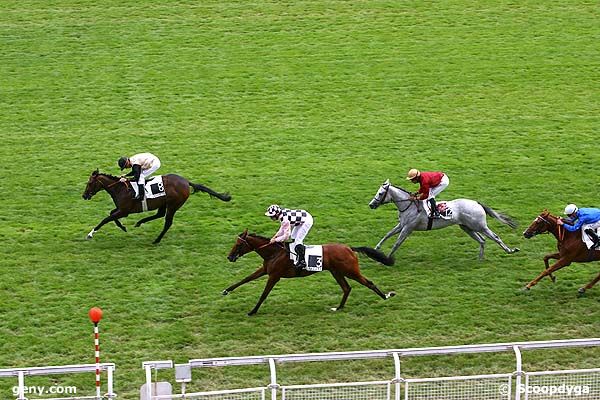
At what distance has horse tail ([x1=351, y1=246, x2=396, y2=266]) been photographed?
15.3m

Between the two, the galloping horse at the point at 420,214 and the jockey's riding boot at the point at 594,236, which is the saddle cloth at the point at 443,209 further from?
the jockey's riding boot at the point at 594,236

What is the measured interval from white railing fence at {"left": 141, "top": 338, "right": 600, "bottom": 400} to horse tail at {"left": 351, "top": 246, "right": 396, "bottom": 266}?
2633mm

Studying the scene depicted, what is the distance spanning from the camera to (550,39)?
86.7 ft

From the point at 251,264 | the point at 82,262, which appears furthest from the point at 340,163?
the point at 82,262

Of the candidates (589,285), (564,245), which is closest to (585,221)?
(564,245)

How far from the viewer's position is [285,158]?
20984 mm

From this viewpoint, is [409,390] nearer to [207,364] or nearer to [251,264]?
[207,364]

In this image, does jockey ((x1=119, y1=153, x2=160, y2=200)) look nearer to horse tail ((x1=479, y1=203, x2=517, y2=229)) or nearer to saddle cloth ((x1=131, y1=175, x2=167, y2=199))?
saddle cloth ((x1=131, y1=175, x2=167, y2=199))

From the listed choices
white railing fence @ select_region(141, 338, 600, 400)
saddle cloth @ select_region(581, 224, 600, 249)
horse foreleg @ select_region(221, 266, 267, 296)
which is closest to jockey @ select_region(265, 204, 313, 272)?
horse foreleg @ select_region(221, 266, 267, 296)

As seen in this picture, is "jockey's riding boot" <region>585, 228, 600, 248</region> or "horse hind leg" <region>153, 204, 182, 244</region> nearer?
"jockey's riding boot" <region>585, 228, 600, 248</region>

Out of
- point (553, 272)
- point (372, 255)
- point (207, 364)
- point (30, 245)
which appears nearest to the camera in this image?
point (207, 364)

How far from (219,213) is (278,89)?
5825 mm

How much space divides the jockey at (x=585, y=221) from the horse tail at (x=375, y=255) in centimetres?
224

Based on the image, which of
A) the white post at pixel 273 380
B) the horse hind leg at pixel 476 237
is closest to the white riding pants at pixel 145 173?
the horse hind leg at pixel 476 237
